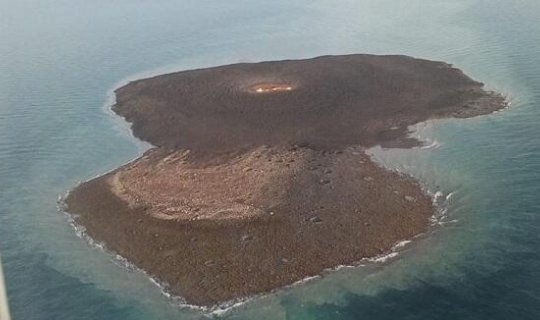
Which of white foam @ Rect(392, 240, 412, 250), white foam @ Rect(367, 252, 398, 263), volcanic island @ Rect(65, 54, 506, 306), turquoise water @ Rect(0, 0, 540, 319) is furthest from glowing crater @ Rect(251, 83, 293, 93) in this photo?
white foam @ Rect(367, 252, 398, 263)

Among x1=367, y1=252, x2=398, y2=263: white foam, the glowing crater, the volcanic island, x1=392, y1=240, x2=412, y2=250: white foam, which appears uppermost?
the glowing crater

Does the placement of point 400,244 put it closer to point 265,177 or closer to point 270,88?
point 265,177

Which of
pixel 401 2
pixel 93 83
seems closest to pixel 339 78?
pixel 93 83

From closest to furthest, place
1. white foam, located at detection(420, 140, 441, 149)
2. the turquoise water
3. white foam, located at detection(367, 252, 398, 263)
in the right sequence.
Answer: the turquoise water
white foam, located at detection(367, 252, 398, 263)
white foam, located at detection(420, 140, 441, 149)

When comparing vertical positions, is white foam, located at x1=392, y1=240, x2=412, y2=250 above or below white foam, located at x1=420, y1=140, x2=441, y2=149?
below

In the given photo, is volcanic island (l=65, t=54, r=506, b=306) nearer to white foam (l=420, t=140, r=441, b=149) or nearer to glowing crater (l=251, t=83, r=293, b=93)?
glowing crater (l=251, t=83, r=293, b=93)

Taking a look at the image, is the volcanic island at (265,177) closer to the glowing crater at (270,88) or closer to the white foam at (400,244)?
the glowing crater at (270,88)

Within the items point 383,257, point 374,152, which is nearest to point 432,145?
point 374,152
